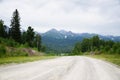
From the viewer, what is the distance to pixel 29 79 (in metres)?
12.9

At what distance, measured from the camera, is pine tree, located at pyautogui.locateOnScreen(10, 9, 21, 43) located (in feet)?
321

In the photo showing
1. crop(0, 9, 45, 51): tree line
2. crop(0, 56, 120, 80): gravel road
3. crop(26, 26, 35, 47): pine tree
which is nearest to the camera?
crop(0, 56, 120, 80): gravel road

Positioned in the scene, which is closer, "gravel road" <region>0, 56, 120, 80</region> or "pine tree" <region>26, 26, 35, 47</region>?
"gravel road" <region>0, 56, 120, 80</region>

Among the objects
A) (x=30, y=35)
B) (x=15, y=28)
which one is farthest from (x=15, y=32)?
(x=30, y=35)

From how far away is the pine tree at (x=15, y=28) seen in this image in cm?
9789

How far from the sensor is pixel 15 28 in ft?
325

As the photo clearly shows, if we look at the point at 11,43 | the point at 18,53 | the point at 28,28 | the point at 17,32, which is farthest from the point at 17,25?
the point at 18,53

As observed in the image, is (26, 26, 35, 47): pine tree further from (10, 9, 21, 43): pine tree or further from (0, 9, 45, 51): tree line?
(10, 9, 21, 43): pine tree

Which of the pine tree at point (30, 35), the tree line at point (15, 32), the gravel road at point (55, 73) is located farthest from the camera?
the pine tree at point (30, 35)

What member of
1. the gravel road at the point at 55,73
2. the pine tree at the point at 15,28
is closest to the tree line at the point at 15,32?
the pine tree at the point at 15,28

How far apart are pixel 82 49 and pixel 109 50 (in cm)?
7565

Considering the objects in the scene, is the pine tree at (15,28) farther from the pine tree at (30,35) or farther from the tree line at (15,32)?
the pine tree at (30,35)

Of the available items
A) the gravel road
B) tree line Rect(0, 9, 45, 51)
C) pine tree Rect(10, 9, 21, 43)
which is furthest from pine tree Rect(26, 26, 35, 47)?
the gravel road

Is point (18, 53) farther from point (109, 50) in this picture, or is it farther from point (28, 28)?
point (109, 50)
